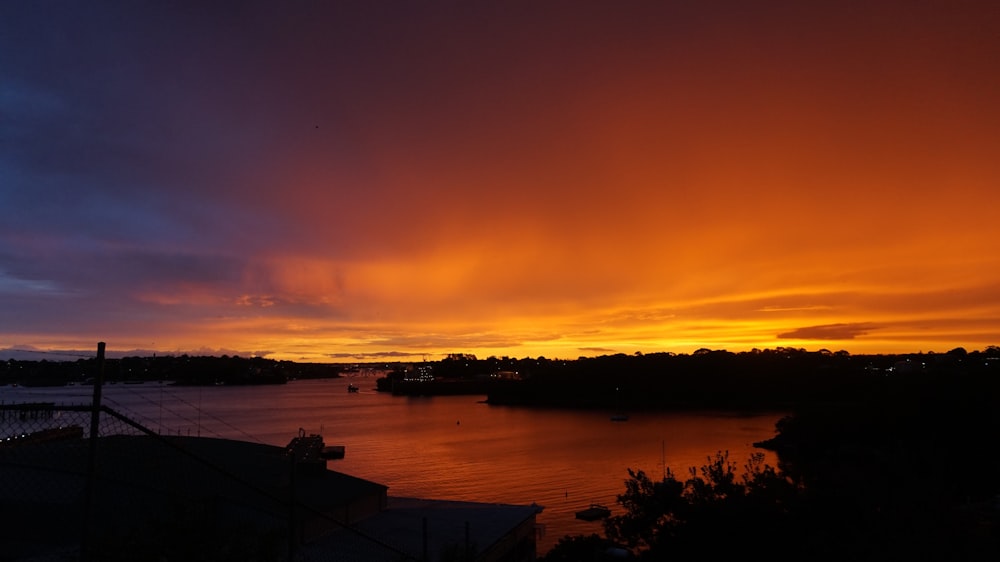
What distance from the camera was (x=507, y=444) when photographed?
104188 mm

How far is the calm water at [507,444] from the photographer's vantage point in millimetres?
65500

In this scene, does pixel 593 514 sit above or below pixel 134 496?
below

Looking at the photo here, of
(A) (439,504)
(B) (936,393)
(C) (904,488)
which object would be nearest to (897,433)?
(B) (936,393)

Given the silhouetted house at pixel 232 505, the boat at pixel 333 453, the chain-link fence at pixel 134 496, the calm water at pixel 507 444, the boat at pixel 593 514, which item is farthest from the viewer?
the boat at pixel 333 453

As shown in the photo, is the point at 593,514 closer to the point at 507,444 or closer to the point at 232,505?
the point at 232,505

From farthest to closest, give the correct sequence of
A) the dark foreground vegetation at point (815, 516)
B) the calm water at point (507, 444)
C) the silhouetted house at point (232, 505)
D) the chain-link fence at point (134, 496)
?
1. the calm water at point (507, 444)
2. the silhouetted house at point (232, 505)
3. the chain-link fence at point (134, 496)
4. the dark foreground vegetation at point (815, 516)

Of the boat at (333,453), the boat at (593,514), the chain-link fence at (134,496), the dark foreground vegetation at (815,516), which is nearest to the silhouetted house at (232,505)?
the chain-link fence at (134,496)

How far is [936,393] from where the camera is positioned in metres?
86.2

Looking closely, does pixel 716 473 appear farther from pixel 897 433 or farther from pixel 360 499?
pixel 897 433

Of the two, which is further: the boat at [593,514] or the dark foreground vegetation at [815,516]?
the boat at [593,514]

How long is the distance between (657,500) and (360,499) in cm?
1322

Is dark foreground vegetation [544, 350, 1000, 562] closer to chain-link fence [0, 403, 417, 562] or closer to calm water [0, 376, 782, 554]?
chain-link fence [0, 403, 417, 562]

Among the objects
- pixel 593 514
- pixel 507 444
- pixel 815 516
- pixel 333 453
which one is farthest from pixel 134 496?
pixel 507 444

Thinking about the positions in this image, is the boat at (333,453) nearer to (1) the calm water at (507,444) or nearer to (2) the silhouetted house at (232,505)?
(1) the calm water at (507,444)
